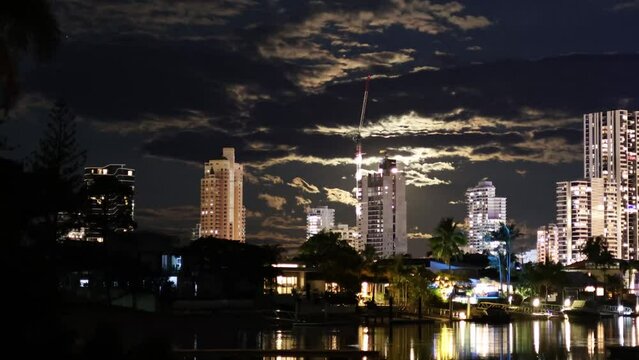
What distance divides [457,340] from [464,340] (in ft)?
2.99

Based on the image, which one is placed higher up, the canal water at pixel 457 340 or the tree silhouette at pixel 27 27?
the tree silhouette at pixel 27 27

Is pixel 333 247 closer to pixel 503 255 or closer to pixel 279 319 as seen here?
pixel 279 319

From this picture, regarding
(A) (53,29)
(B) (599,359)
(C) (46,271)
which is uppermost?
(A) (53,29)

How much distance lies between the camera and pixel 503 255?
14988 centimetres

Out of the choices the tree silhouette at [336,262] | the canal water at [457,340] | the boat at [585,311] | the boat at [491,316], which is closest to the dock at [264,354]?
the canal water at [457,340]

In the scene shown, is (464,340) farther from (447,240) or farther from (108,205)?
(447,240)

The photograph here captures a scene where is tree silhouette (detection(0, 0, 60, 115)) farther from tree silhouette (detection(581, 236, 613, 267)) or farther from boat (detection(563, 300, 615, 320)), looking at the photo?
tree silhouette (detection(581, 236, 613, 267))

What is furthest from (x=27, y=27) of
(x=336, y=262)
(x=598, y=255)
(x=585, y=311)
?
(x=598, y=255)

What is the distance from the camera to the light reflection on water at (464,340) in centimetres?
5700

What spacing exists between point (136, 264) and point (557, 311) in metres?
53.0

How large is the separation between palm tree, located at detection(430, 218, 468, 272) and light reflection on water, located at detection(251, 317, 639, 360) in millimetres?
43571

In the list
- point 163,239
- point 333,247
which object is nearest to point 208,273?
point 163,239

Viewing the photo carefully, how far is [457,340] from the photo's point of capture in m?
66.9

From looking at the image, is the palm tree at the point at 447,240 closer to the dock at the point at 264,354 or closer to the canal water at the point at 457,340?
the canal water at the point at 457,340
